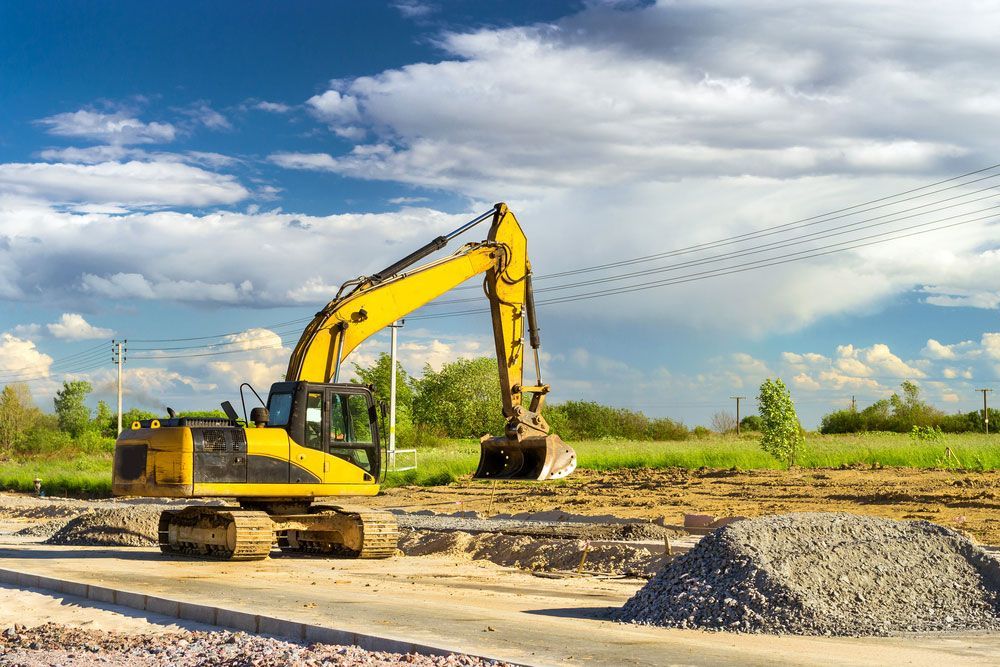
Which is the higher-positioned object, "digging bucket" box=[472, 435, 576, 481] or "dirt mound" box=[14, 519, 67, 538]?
"digging bucket" box=[472, 435, 576, 481]

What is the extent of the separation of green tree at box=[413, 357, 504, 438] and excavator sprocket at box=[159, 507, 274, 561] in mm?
73413

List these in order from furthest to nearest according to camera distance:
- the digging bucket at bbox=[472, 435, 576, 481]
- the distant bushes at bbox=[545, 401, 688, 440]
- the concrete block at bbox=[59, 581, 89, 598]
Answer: the distant bushes at bbox=[545, 401, 688, 440]
the digging bucket at bbox=[472, 435, 576, 481]
the concrete block at bbox=[59, 581, 89, 598]

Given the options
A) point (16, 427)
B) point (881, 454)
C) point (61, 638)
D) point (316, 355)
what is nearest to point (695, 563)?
point (61, 638)

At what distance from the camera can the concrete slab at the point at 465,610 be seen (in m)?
9.18

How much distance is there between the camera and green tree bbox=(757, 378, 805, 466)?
40.6m

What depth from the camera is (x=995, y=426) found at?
75.8 m

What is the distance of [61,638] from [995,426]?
248 ft

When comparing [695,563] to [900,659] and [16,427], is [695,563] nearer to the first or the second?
[900,659]

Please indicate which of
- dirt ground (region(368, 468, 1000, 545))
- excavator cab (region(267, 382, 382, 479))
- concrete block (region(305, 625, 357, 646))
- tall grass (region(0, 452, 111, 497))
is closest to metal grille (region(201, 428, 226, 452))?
excavator cab (region(267, 382, 382, 479))

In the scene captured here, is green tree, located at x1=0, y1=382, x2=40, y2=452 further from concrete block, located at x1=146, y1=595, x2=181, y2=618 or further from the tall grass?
concrete block, located at x1=146, y1=595, x2=181, y2=618

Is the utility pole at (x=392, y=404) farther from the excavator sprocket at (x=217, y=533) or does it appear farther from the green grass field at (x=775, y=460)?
the excavator sprocket at (x=217, y=533)

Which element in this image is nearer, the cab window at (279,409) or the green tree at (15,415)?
the cab window at (279,409)

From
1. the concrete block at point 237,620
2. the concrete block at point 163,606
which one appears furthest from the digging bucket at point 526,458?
the concrete block at point 237,620

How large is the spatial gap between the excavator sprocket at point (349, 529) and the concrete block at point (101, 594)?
423cm
